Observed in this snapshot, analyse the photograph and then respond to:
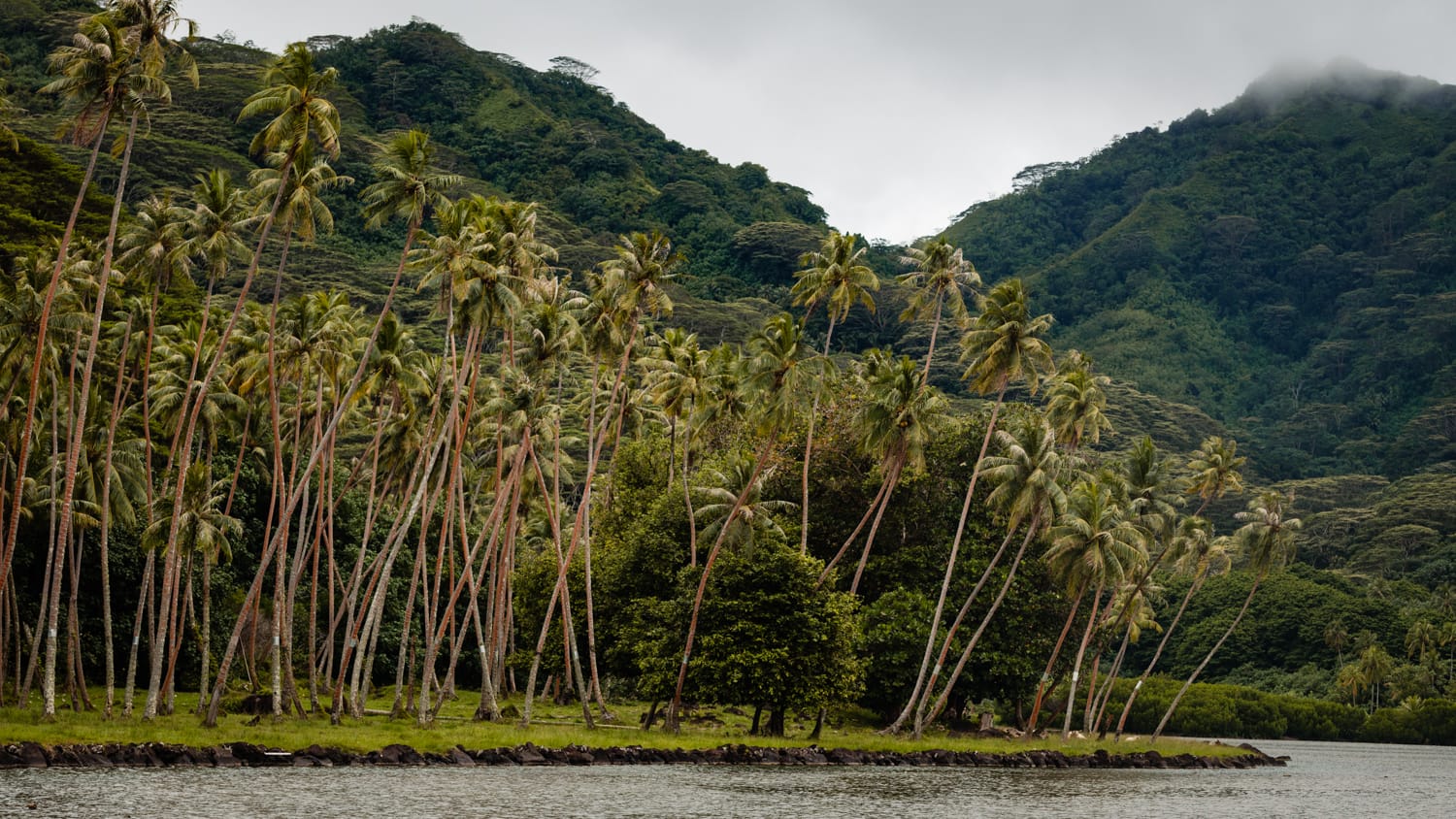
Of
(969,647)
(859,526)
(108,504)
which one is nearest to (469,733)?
(108,504)

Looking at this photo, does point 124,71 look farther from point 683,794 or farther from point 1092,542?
point 1092,542

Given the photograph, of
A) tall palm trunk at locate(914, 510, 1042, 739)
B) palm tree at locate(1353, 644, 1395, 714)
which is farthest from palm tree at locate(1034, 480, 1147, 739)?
palm tree at locate(1353, 644, 1395, 714)

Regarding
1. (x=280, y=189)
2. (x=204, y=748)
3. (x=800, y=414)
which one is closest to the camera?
(x=204, y=748)

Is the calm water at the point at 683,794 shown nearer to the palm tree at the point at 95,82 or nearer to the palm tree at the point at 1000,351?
the palm tree at the point at 1000,351

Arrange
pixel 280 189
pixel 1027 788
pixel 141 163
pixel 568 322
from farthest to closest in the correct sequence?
1. pixel 141 163
2. pixel 568 322
3. pixel 1027 788
4. pixel 280 189

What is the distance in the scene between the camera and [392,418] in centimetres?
6041

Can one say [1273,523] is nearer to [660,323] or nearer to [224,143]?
[660,323]

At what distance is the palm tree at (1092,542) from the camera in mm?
64938

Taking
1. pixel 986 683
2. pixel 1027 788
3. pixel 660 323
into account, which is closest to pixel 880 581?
pixel 986 683

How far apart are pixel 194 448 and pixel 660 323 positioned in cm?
11355

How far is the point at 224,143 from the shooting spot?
194 meters

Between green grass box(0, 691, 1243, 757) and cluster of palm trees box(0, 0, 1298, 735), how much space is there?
5.40ft

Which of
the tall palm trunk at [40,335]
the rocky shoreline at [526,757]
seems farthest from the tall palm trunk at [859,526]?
the tall palm trunk at [40,335]

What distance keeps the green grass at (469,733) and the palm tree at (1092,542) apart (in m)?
9.73
